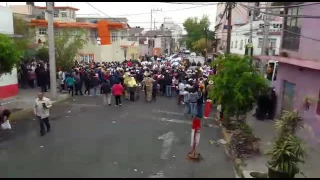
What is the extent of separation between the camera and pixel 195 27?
7462 cm

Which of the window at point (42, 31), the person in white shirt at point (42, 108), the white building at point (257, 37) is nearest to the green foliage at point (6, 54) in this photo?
the person in white shirt at point (42, 108)

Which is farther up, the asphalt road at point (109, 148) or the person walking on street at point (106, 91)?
the person walking on street at point (106, 91)

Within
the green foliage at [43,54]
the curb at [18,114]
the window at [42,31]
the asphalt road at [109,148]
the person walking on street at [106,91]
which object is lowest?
the asphalt road at [109,148]

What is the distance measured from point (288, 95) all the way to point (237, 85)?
459 centimetres

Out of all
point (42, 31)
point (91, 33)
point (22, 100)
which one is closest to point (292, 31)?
point (22, 100)

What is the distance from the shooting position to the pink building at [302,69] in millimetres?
11273

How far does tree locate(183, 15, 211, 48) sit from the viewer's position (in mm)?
71125

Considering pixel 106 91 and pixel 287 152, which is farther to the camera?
pixel 106 91

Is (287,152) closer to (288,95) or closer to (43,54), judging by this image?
(288,95)

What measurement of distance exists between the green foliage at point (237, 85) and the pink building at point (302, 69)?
1.72m

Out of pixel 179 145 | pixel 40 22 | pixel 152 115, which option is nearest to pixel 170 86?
pixel 152 115

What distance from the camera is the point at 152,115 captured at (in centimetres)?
1488

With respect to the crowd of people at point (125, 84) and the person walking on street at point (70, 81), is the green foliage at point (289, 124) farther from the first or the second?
the person walking on street at point (70, 81)

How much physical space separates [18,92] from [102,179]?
14237 millimetres
